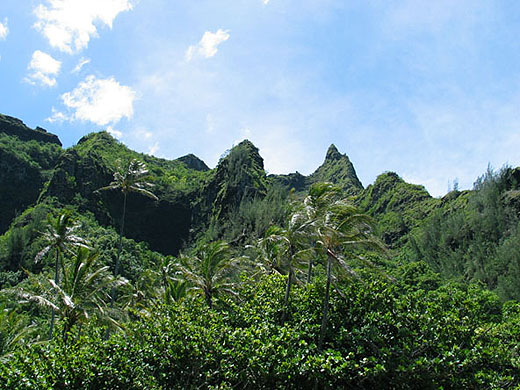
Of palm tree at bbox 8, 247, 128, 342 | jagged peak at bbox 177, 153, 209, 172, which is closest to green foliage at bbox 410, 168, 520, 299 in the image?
palm tree at bbox 8, 247, 128, 342

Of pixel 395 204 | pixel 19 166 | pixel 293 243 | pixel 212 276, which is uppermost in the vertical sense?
pixel 395 204

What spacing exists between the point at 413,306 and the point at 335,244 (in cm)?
434

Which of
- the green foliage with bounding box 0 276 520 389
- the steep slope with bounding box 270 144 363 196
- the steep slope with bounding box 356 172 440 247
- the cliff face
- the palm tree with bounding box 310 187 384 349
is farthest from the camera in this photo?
the steep slope with bounding box 270 144 363 196

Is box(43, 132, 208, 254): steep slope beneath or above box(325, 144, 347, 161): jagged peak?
beneath

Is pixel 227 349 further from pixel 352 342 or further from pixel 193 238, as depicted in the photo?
pixel 193 238

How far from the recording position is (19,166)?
89.9m

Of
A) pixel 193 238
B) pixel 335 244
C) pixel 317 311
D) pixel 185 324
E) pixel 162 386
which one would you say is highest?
pixel 193 238

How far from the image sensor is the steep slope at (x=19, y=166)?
8644cm

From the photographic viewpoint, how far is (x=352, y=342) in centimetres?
1535

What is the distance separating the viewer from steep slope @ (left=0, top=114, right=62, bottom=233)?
86.4m

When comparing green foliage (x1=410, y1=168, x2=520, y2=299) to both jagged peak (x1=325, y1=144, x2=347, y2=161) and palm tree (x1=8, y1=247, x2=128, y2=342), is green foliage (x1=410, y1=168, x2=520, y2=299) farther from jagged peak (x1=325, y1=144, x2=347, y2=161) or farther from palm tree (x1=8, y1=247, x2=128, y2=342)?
jagged peak (x1=325, y1=144, x2=347, y2=161)

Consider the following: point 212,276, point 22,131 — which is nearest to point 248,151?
point 22,131

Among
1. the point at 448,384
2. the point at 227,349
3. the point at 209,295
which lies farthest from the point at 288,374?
the point at 209,295

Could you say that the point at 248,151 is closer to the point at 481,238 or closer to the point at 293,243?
the point at 481,238
